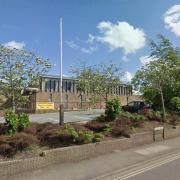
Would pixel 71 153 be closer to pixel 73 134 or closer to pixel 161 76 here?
pixel 73 134

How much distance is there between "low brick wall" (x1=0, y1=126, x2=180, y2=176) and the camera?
10.2m

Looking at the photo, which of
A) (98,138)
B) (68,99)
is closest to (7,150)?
(98,138)

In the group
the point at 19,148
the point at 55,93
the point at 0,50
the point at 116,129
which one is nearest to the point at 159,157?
the point at 116,129

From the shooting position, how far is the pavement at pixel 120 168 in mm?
10188

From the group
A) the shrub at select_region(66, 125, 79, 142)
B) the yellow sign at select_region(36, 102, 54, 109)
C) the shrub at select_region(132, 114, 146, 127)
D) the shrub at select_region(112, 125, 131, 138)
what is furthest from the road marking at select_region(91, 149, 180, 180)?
the yellow sign at select_region(36, 102, 54, 109)

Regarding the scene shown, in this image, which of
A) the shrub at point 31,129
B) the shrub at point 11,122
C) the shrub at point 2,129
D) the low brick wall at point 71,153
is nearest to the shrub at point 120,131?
the low brick wall at point 71,153

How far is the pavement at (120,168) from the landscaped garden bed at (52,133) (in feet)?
3.25

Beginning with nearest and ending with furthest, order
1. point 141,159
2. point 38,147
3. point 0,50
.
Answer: point 38,147 < point 141,159 < point 0,50

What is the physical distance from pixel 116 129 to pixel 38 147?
4957mm

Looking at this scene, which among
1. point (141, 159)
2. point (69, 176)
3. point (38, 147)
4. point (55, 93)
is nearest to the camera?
point (69, 176)

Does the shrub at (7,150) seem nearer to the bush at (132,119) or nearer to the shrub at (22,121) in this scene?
the shrub at (22,121)

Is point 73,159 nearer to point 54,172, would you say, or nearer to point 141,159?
point 54,172

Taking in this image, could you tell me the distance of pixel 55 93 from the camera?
5247 centimetres

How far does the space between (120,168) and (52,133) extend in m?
3.31
